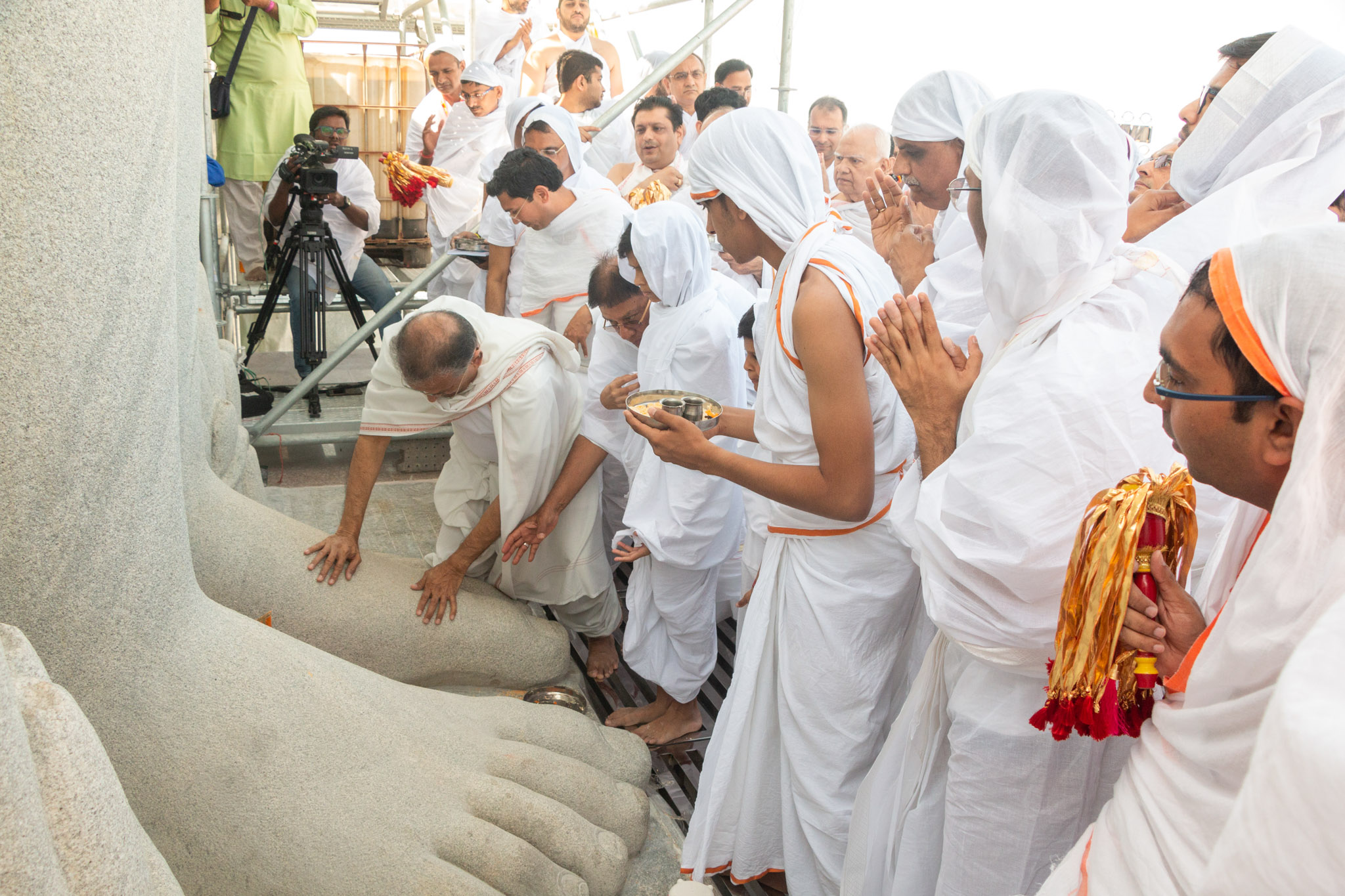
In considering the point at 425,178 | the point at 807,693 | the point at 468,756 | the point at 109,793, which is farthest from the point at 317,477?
the point at 109,793

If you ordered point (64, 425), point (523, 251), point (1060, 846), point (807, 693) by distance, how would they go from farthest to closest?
point (523, 251)
point (807, 693)
point (1060, 846)
point (64, 425)

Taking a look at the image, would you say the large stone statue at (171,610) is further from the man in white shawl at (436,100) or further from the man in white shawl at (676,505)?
the man in white shawl at (436,100)

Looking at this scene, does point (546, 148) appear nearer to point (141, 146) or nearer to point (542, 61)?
point (542, 61)

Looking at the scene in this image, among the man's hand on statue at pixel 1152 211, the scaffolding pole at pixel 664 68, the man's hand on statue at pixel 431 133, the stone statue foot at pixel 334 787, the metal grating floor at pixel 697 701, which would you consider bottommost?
the metal grating floor at pixel 697 701

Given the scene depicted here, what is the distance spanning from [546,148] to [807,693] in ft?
9.42

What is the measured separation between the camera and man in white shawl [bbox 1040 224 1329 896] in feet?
2.99

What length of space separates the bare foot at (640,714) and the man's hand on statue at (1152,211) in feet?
5.90

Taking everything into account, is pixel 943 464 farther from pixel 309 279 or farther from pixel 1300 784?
pixel 309 279

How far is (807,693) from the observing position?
2176 millimetres

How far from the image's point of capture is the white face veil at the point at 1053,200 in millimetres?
1573

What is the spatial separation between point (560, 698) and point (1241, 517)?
2.05 meters

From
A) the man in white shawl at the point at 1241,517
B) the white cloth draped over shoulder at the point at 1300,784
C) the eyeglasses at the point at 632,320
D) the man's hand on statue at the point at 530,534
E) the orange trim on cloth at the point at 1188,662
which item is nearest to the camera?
the white cloth draped over shoulder at the point at 1300,784

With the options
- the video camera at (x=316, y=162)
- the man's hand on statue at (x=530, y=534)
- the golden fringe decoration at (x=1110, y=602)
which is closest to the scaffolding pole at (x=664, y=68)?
the video camera at (x=316, y=162)

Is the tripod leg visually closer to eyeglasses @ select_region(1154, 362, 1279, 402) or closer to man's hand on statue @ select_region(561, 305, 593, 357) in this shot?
man's hand on statue @ select_region(561, 305, 593, 357)
